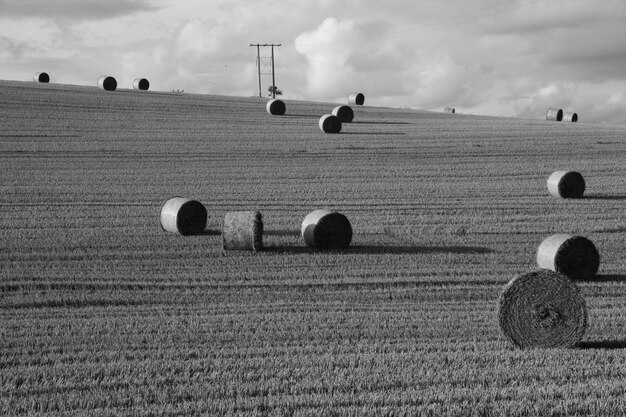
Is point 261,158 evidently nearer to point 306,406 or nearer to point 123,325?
point 123,325

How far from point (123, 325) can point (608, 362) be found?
20.9 ft

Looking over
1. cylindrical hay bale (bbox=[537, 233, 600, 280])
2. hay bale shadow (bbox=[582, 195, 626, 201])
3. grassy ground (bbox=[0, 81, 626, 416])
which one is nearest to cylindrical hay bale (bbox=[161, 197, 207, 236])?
grassy ground (bbox=[0, 81, 626, 416])

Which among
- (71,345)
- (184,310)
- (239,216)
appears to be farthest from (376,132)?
(71,345)

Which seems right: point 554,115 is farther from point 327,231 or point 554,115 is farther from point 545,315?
point 545,315

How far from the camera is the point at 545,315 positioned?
12.1 metres

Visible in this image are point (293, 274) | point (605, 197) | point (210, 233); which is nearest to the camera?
point (293, 274)

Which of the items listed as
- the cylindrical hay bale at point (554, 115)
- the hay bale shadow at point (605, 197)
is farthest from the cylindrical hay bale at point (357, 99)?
the hay bale shadow at point (605, 197)

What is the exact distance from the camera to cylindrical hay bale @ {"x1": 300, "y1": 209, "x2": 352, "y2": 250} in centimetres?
1941

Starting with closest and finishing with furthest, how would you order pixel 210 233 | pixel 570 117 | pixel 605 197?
pixel 210 233 → pixel 605 197 → pixel 570 117

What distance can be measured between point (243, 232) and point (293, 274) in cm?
229

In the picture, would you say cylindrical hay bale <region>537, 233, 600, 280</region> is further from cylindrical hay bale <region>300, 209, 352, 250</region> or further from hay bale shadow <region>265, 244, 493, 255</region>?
cylindrical hay bale <region>300, 209, 352, 250</region>

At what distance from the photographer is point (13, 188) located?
1081 inches

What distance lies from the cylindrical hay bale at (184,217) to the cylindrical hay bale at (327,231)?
115 inches

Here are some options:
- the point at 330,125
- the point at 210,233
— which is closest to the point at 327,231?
the point at 210,233
